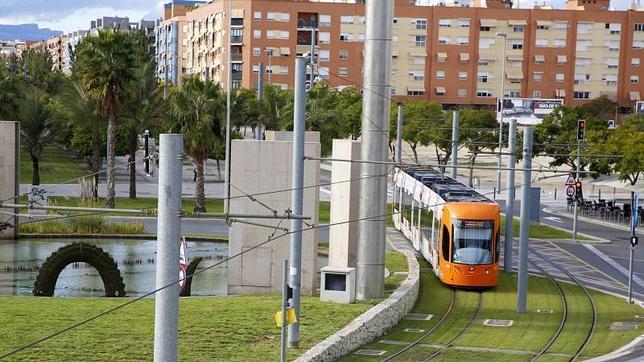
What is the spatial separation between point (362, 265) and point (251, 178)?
4.17m

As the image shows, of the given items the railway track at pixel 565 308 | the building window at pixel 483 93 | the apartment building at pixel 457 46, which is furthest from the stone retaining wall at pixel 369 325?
the building window at pixel 483 93

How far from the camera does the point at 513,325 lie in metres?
27.3

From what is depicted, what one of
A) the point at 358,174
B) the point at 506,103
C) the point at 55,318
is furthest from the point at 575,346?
the point at 506,103

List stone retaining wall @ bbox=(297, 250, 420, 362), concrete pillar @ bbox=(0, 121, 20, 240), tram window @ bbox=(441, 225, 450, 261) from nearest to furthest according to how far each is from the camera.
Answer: stone retaining wall @ bbox=(297, 250, 420, 362)
tram window @ bbox=(441, 225, 450, 261)
concrete pillar @ bbox=(0, 121, 20, 240)

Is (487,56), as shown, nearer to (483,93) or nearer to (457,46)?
(457,46)

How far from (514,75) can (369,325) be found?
87.8 metres

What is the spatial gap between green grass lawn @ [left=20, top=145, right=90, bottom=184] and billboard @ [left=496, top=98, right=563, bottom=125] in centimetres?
4022

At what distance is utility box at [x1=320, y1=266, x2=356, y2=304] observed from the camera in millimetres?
26781

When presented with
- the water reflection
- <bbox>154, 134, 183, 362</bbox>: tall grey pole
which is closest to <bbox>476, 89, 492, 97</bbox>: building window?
the water reflection

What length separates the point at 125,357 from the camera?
19.4 m

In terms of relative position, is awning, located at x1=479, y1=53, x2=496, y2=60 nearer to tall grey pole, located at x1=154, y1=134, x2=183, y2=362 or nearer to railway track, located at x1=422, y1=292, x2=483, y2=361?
railway track, located at x1=422, y1=292, x2=483, y2=361

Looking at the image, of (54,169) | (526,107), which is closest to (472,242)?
(54,169)

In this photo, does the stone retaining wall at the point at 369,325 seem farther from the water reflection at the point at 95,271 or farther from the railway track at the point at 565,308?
the water reflection at the point at 95,271

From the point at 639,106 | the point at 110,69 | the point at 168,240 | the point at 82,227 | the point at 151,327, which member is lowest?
the point at 82,227
